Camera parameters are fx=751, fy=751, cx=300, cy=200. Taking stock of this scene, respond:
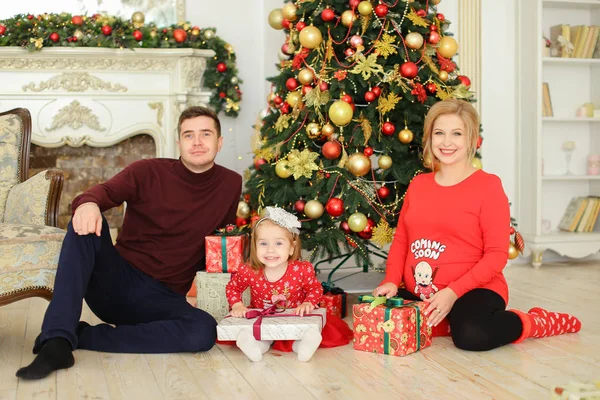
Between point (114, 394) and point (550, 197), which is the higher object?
point (550, 197)

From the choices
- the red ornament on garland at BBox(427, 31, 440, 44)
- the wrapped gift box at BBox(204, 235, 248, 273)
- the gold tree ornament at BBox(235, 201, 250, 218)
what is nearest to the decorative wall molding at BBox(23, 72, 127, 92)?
the gold tree ornament at BBox(235, 201, 250, 218)

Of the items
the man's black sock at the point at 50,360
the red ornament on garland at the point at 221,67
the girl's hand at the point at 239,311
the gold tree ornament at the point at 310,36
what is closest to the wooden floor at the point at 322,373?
the man's black sock at the point at 50,360

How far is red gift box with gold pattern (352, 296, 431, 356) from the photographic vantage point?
2.54 m

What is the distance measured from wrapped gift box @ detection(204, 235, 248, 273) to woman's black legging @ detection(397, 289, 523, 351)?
2.69 feet

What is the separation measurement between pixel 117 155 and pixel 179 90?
68 cm

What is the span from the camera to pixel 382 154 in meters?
3.39

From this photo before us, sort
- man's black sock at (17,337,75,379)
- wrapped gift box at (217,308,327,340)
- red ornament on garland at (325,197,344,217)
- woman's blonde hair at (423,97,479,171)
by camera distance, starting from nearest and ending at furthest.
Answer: man's black sock at (17,337,75,379) → wrapped gift box at (217,308,327,340) → woman's blonde hair at (423,97,479,171) → red ornament on garland at (325,197,344,217)

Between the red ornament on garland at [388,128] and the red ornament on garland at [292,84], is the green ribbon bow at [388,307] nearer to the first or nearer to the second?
the red ornament on garland at [388,128]

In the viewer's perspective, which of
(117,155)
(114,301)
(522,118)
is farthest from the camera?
(117,155)

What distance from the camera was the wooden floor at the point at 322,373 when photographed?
7.04ft

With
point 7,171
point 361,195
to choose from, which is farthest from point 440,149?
point 7,171

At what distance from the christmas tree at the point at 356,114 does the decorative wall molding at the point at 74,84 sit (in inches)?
78.7

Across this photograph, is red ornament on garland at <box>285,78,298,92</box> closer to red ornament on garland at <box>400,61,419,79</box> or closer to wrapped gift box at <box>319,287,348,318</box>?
red ornament on garland at <box>400,61,419,79</box>

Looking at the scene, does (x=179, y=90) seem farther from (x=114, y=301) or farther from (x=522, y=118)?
(x=114, y=301)
